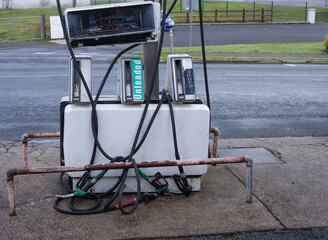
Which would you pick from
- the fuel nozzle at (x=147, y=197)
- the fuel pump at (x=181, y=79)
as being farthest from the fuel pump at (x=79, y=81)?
the fuel nozzle at (x=147, y=197)

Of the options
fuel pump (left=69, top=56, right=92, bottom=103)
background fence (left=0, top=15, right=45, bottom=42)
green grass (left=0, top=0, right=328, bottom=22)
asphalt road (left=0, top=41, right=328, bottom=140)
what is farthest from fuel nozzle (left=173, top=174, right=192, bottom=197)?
green grass (left=0, top=0, right=328, bottom=22)

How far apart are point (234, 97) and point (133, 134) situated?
5.97 metres

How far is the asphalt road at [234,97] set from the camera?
7387 mm

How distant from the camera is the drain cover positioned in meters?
5.42

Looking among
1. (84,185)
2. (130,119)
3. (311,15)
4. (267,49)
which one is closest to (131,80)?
(130,119)

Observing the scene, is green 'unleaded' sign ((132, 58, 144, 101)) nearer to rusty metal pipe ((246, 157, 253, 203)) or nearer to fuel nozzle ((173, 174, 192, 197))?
fuel nozzle ((173, 174, 192, 197))

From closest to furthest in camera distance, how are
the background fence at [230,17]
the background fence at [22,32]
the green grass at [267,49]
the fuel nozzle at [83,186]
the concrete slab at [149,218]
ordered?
the concrete slab at [149,218] → the fuel nozzle at [83,186] → the green grass at [267,49] → the background fence at [22,32] → the background fence at [230,17]

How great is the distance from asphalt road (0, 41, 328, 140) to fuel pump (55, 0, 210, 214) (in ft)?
9.07

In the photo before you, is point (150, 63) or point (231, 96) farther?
point (231, 96)

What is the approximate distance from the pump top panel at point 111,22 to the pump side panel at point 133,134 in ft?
2.00

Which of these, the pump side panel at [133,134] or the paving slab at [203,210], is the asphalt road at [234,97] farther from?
the pump side panel at [133,134]

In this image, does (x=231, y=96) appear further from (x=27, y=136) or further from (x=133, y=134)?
(x=133, y=134)

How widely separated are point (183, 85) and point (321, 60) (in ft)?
49.4

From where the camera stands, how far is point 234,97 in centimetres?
982
